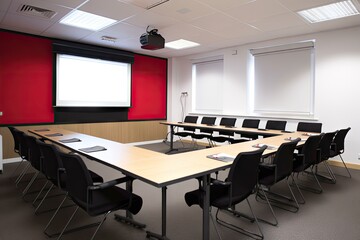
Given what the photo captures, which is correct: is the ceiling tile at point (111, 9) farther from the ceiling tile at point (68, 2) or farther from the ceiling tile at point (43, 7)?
the ceiling tile at point (43, 7)

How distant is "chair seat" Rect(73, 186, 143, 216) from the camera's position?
208 centimetres

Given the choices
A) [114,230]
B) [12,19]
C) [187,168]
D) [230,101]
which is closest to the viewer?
[187,168]

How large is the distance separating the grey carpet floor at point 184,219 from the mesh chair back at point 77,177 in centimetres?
61

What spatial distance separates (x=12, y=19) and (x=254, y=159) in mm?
5114

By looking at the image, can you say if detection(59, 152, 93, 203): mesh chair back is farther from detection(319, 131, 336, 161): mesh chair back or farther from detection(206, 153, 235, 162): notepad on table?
detection(319, 131, 336, 161): mesh chair back

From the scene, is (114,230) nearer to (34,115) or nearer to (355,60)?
(34,115)

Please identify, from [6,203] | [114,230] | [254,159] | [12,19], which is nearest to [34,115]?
[12,19]

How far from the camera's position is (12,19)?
4.82 metres

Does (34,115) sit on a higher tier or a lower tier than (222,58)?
lower

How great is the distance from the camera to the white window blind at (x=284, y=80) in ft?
19.5

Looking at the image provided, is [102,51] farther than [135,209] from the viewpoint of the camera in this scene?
Yes

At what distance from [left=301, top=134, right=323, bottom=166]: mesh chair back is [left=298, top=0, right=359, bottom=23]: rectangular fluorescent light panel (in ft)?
7.32

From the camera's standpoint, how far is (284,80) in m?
6.35

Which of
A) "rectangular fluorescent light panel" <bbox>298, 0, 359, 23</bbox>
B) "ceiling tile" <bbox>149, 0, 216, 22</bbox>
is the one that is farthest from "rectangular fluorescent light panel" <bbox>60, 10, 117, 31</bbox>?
"rectangular fluorescent light panel" <bbox>298, 0, 359, 23</bbox>
